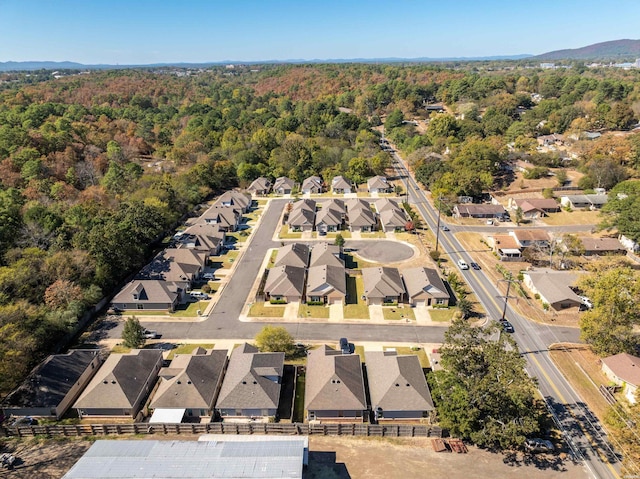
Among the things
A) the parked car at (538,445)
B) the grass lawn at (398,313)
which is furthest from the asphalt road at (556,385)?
the grass lawn at (398,313)

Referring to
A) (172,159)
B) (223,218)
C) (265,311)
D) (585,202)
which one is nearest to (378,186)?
(223,218)

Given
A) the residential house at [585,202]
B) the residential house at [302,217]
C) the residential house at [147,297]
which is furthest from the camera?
the residential house at [585,202]

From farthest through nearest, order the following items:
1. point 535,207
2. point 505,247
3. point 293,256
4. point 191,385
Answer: point 535,207 < point 505,247 < point 293,256 < point 191,385

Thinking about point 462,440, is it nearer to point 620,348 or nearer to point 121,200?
point 620,348

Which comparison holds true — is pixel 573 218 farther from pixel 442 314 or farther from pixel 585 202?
pixel 442 314

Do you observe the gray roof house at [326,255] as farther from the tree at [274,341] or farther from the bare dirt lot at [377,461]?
the bare dirt lot at [377,461]
